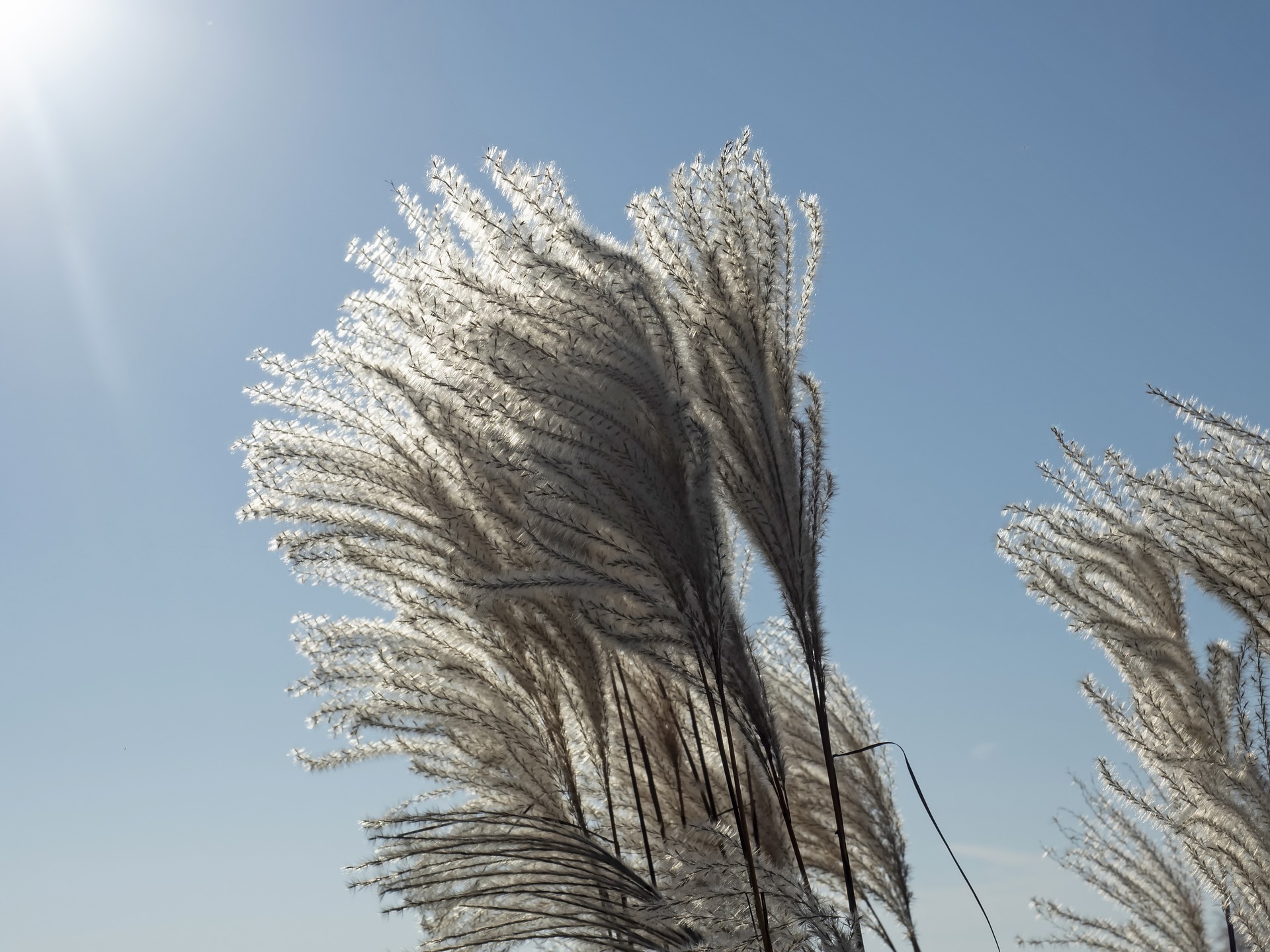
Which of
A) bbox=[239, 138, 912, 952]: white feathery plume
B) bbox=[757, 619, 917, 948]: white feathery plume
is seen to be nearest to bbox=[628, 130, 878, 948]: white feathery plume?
bbox=[239, 138, 912, 952]: white feathery plume

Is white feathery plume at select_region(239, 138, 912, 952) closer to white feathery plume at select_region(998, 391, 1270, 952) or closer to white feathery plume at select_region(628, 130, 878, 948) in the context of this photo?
white feathery plume at select_region(628, 130, 878, 948)

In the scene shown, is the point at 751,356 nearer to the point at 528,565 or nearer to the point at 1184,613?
the point at 528,565

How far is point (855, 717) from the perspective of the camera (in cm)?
350

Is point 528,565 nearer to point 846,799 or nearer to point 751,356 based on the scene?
point 751,356

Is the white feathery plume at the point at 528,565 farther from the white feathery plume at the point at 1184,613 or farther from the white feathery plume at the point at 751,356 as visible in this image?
the white feathery plume at the point at 1184,613

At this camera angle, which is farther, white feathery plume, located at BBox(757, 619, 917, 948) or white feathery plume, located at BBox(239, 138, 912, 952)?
white feathery plume, located at BBox(757, 619, 917, 948)

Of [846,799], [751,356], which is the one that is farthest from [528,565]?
A: [846,799]

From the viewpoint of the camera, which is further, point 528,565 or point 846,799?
point 846,799

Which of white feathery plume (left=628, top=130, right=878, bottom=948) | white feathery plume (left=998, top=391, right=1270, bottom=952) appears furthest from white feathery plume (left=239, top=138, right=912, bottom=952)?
white feathery plume (left=998, top=391, right=1270, bottom=952)

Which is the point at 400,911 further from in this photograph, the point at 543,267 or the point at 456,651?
the point at 543,267

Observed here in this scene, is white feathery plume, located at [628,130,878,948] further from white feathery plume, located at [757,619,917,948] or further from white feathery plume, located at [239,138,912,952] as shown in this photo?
white feathery plume, located at [757,619,917,948]

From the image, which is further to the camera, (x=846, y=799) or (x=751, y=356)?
(x=846, y=799)

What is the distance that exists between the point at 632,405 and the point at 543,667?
814mm

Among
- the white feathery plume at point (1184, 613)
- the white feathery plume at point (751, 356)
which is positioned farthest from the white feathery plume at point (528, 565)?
the white feathery plume at point (1184, 613)
